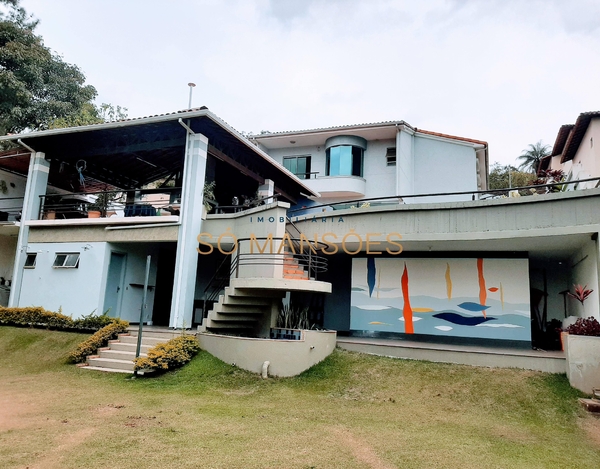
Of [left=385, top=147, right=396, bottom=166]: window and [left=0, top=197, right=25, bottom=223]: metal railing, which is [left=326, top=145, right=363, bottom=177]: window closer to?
[left=385, top=147, right=396, bottom=166]: window

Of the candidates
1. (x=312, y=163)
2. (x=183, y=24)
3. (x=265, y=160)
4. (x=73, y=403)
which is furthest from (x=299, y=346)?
(x=312, y=163)

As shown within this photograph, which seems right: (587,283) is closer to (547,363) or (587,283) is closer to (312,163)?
(547,363)

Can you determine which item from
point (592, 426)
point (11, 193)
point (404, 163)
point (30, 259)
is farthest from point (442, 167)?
point (11, 193)

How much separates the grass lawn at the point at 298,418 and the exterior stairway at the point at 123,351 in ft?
1.50

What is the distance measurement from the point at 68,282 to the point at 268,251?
6746mm

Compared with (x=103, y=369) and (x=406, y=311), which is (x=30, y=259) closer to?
(x=103, y=369)

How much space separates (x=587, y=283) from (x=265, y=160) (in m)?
10.4

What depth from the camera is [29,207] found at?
15.4 metres

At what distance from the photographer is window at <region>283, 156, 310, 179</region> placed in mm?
22734

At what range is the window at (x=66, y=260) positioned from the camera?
563 inches

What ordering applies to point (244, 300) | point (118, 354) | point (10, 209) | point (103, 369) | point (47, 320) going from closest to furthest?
point (103, 369) → point (118, 354) → point (244, 300) → point (47, 320) → point (10, 209)

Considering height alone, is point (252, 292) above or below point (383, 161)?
below

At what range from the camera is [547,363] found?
990 centimetres

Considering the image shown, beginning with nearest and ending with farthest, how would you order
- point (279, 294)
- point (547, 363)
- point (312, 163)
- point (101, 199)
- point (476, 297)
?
point (547, 363), point (279, 294), point (476, 297), point (101, 199), point (312, 163)
